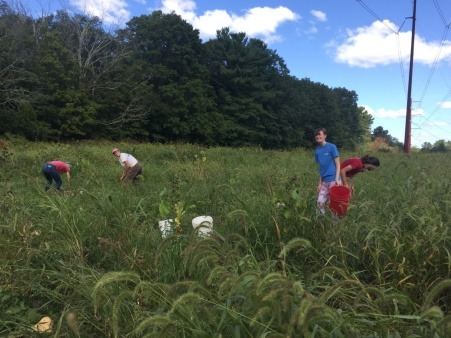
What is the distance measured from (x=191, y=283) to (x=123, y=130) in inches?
1274

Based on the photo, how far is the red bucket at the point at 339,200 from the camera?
4.32 metres

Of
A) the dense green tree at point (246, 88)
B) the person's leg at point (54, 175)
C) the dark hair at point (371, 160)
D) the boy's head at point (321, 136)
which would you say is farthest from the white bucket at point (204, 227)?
the dense green tree at point (246, 88)

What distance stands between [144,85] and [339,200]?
31.4m

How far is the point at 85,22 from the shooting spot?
3388 cm

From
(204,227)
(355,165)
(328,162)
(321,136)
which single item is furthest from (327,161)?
(204,227)

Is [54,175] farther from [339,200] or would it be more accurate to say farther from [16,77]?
[16,77]

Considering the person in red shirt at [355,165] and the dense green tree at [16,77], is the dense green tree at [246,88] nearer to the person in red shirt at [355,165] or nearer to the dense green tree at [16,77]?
the dense green tree at [16,77]

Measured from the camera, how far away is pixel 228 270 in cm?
270

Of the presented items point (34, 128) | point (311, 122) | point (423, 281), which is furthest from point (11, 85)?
point (311, 122)

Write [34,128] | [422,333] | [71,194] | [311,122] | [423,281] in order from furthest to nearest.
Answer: [311,122], [34,128], [71,194], [423,281], [422,333]

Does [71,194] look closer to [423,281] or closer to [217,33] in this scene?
[423,281]

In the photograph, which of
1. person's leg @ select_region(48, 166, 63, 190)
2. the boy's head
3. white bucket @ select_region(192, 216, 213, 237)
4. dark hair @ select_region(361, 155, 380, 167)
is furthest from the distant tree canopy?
white bucket @ select_region(192, 216, 213, 237)

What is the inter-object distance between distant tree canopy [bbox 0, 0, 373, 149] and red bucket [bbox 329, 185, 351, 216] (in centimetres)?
2520

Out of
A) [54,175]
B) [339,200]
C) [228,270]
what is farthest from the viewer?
[54,175]
